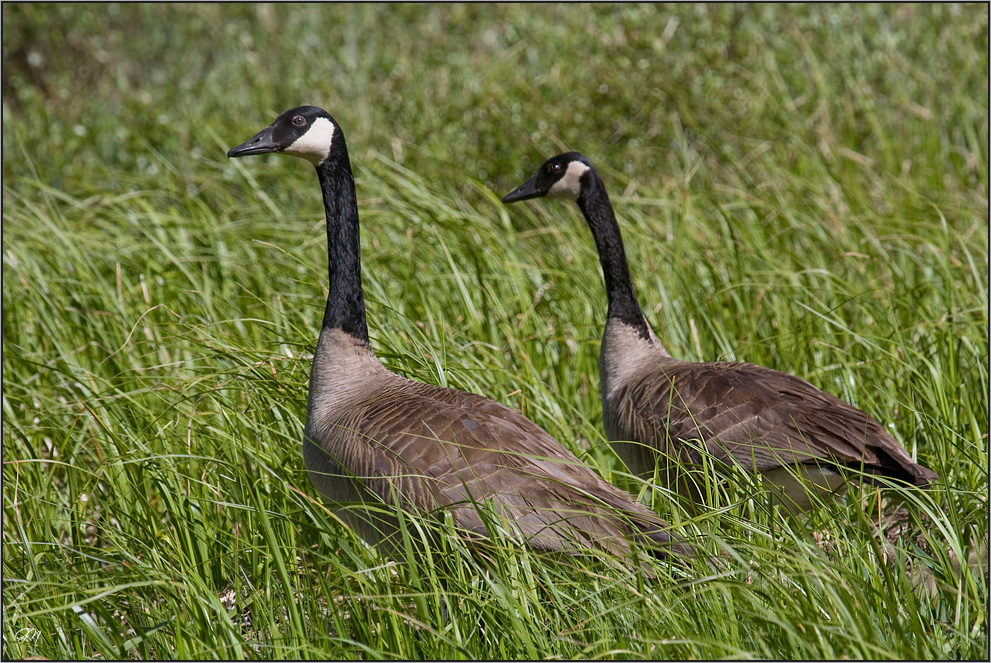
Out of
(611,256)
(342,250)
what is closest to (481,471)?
(342,250)

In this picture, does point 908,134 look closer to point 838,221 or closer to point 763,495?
point 838,221

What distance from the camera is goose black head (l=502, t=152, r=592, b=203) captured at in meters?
4.60

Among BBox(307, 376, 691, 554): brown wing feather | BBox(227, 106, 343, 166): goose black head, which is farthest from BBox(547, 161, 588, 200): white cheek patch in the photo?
BBox(307, 376, 691, 554): brown wing feather

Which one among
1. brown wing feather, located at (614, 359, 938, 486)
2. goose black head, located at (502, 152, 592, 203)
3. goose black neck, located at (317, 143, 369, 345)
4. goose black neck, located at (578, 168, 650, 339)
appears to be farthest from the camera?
goose black head, located at (502, 152, 592, 203)

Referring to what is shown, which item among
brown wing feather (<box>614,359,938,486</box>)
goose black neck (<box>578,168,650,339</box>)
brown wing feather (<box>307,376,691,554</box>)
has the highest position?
goose black neck (<box>578,168,650,339</box>)

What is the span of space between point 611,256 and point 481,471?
1736 millimetres

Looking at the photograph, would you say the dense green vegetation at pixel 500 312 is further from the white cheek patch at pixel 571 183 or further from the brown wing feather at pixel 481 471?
the white cheek patch at pixel 571 183

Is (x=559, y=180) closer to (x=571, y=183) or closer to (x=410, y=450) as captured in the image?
(x=571, y=183)

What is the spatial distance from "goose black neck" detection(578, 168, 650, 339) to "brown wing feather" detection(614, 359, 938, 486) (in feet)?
1.52

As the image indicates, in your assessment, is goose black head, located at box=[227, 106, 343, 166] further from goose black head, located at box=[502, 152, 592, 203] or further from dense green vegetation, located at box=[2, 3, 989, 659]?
goose black head, located at box=[502, 152, 592, 203]

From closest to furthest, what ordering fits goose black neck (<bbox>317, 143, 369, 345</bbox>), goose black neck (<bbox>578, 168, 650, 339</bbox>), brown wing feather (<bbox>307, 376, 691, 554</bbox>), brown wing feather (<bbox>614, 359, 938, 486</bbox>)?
brown wing feather (<bbox>307, 376, 691, 554</bbox>) < brown wing feather (<bbox>614, 359, 938, 486</bbox>) < goose black neck (<bbox>317, 143, 369, 345</bbox>) < goose black neck (<bbox>578, 168, 650, 339</bbox>)

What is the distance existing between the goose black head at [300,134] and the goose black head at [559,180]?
107 centimetres

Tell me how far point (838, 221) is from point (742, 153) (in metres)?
2.70

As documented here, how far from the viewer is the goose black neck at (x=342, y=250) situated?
372 centimetres
